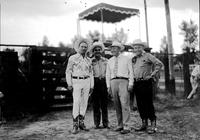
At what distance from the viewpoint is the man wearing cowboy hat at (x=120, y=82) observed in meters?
5.30

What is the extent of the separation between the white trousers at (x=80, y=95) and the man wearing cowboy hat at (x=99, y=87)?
295mm

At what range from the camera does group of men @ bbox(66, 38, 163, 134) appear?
535 cm

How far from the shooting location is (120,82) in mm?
5352

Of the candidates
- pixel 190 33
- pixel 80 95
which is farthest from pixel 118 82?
pixel 190 33

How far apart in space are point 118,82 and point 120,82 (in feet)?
0.14

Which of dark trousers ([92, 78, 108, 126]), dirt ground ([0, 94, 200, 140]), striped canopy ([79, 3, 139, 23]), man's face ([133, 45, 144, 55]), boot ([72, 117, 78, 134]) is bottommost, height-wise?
dirt ground ([0, 94, 200, 140])

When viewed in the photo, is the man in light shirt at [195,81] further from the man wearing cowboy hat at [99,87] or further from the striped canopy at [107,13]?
the man wearing cowboy hat at [99,87]

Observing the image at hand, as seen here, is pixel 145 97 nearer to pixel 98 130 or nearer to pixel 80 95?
pixel 98 130

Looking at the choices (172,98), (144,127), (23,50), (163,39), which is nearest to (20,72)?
(23,50)

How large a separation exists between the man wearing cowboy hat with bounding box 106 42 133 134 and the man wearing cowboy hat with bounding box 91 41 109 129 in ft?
0.99

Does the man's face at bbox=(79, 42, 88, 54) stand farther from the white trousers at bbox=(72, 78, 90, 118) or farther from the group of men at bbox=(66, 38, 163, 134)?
the white trousers at bbox=(72, 78, 90, 118)

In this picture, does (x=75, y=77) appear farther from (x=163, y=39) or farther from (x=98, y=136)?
(x=163, y=39)

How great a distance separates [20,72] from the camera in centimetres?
734

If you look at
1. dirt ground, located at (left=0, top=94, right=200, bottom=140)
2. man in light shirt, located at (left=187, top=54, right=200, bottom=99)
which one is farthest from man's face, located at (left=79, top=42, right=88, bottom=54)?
man in light shirt, located at (left=187, top=54, right=200, bottom=99)
